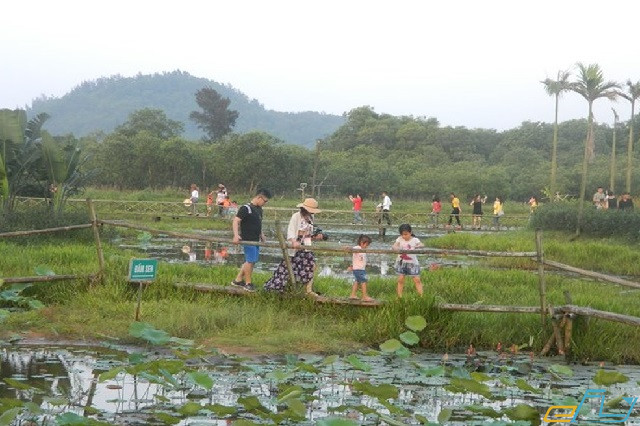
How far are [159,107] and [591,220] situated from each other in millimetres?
155486

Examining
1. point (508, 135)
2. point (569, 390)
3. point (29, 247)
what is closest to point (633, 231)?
point (29, 247)

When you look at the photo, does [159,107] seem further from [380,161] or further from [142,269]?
[142,269]

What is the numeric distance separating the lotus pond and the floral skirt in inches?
75.1

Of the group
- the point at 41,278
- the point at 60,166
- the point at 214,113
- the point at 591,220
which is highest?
the point at 214,113

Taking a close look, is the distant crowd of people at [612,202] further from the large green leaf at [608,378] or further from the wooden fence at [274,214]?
the large green leaf at [608,378]

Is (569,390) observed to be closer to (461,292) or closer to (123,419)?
(123,419)

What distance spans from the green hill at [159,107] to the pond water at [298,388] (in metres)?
149

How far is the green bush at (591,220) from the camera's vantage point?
21266 millimetres

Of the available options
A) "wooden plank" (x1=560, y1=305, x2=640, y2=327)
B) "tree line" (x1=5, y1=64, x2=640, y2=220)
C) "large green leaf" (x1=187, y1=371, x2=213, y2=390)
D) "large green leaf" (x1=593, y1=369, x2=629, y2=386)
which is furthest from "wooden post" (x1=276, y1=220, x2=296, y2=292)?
"tree line" (x1=5, y1=64, x2=640, y2=220)

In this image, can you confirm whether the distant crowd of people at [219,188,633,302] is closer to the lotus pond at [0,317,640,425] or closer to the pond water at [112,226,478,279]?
the lotus pond at [0,317,640,425]

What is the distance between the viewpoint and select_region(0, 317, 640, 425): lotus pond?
5199 millimetres

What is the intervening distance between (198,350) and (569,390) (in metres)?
2.79

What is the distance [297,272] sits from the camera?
9.77 m

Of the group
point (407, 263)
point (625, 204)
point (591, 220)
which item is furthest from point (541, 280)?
point (625, 204)
